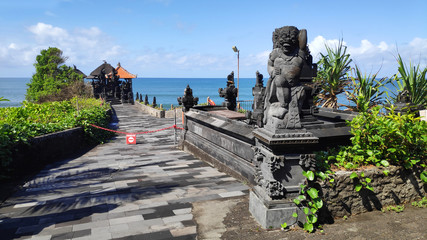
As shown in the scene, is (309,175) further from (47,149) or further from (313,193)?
(47,149)

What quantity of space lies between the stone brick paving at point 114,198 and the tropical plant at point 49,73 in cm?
4527

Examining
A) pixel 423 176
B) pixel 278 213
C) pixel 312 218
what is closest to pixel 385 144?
pixel 423 176

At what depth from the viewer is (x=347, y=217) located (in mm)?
4922

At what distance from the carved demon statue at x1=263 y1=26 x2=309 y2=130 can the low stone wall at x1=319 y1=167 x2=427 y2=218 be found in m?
1.18

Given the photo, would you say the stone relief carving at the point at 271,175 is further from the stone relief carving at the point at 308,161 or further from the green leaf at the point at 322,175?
the green leaf at the point at 322,175

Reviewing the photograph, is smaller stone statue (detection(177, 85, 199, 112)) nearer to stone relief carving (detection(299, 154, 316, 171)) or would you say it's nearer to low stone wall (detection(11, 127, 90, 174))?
low stone wall (detection(11, 127, 90, 174))

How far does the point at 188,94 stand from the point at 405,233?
9477 millimetres

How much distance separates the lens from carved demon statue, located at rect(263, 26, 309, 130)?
15.5 feet

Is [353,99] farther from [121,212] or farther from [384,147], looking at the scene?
[121,212]

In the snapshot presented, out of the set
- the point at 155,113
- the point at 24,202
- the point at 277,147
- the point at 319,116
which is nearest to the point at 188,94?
the point at 319,116

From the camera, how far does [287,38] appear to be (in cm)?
480

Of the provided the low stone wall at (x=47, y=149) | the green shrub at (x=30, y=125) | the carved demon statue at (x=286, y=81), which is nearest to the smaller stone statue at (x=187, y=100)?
the low stone wall at (x=47, y=149)

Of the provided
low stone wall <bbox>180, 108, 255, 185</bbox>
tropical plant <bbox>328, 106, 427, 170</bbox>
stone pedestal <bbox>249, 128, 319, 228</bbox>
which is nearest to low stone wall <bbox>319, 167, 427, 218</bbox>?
tropical plant <bbox>328, 106, 427, 170</bbox>

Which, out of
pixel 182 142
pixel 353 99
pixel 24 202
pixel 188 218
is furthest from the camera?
pixel 182 142
